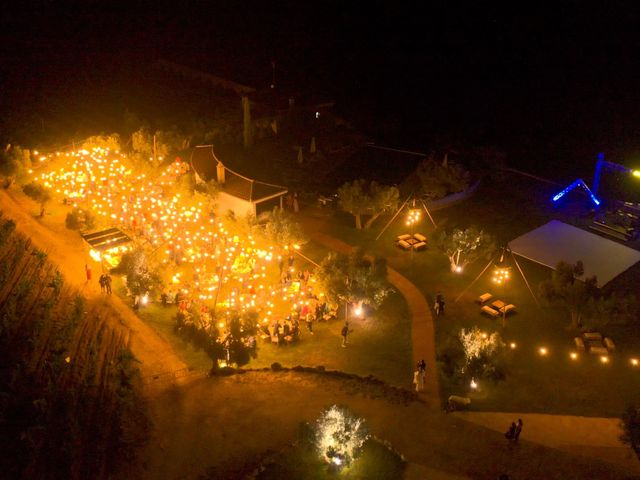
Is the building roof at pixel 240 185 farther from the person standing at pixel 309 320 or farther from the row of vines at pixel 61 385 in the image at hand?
the row of vines at pixel 61 385

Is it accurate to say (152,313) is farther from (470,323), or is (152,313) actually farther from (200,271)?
(470,323)

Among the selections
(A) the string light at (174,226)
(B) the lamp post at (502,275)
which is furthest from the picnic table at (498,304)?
(A) the string light at (174,226)

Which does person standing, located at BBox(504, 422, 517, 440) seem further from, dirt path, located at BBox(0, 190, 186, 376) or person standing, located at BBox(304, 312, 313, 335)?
dirt path, located at BBox(0, 190, 186, 376)

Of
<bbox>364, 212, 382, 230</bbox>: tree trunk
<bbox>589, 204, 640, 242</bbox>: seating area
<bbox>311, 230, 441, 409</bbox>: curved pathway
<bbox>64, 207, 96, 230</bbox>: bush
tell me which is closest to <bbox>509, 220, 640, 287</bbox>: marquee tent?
<bbox>589, 204, 640, 242</bbox>: seating area

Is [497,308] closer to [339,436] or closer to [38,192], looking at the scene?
[339,436]

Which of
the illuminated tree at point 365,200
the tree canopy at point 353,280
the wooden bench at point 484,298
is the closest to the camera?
the tree canopy at point 353,280

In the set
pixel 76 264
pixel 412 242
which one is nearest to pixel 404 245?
pixel 412 242
